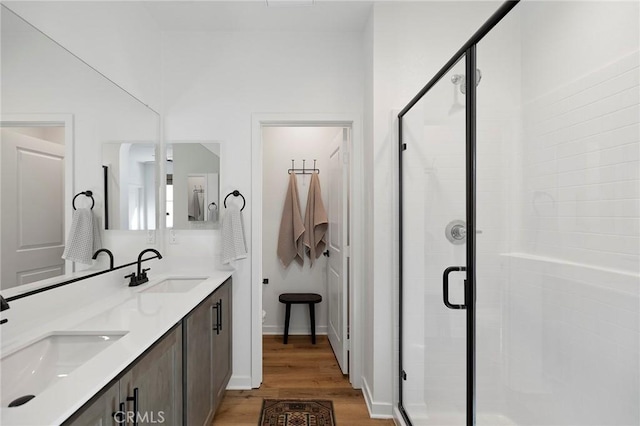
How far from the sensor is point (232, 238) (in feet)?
8.66

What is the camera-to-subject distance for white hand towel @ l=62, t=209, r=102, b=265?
163 centimetres

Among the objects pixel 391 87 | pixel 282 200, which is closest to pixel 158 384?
pixel 391 87

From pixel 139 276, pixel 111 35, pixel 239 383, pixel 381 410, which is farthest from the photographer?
pixel 239 383

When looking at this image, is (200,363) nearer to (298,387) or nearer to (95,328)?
(95,328)

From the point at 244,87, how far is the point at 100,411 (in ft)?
7.59

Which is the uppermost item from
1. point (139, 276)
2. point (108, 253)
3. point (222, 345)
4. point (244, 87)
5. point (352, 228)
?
point (244, 87)

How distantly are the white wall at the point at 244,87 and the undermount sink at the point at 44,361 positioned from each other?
1.41 m

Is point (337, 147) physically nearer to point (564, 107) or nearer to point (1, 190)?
point (564, 107)

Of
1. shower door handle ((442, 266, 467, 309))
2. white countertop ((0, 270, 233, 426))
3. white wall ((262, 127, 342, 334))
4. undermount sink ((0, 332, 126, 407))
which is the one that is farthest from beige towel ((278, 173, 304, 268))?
undermount sink ((0, 332, 126, 407))

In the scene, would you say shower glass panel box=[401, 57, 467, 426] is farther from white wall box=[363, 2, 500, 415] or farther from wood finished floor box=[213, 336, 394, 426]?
wood finished floor box=[213, 336, 394, 426]

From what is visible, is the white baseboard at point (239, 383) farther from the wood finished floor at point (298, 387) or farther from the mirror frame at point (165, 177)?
the mirror frame at point (165, 177)

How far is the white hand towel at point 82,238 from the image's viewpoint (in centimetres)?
163

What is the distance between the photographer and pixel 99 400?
3.24 ft

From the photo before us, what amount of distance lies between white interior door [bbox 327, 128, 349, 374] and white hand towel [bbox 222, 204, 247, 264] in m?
0.84
